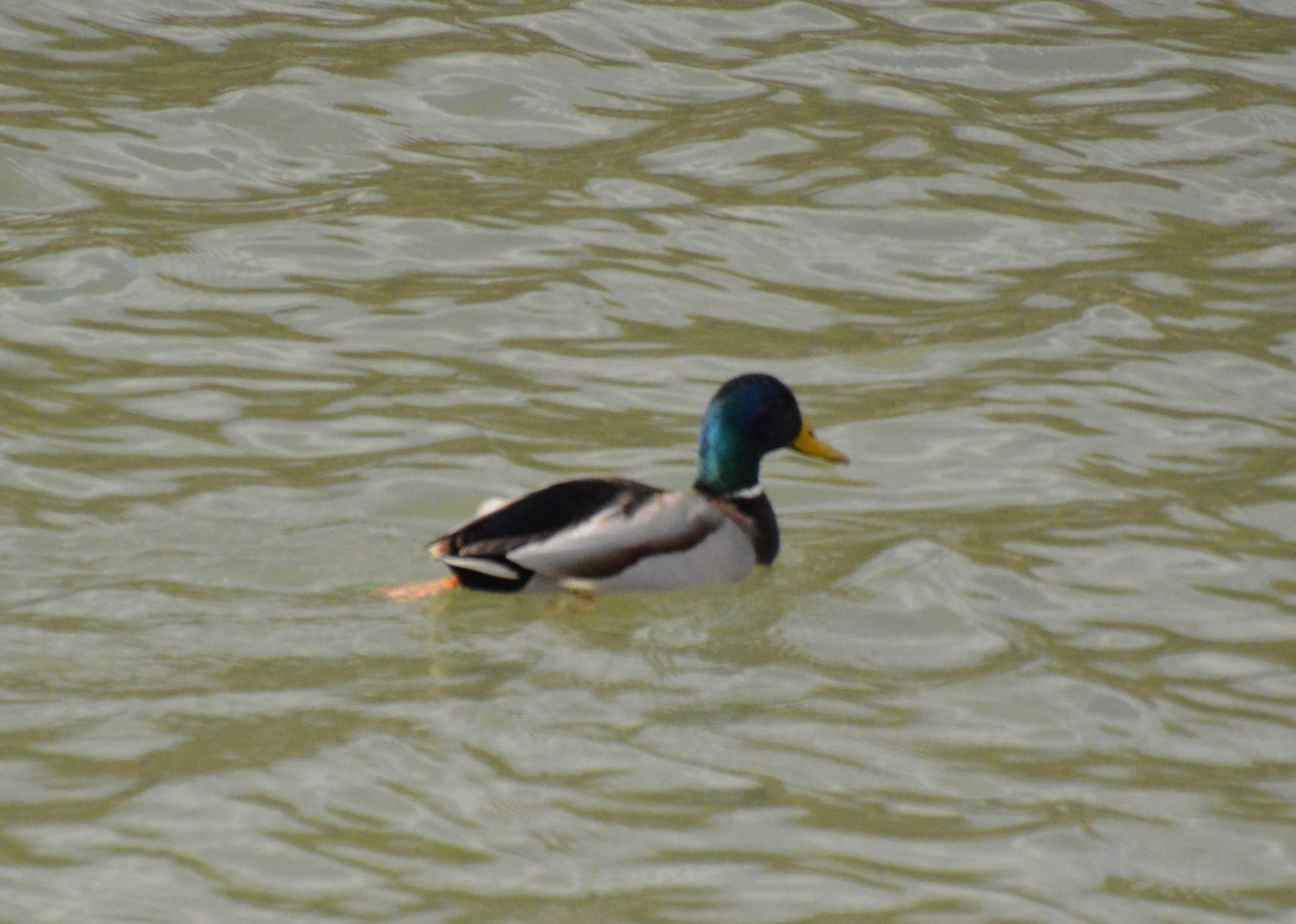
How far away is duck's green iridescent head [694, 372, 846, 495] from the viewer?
862cm

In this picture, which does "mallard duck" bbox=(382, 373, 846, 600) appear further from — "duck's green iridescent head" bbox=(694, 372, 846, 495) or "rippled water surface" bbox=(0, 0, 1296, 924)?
"rippled water surface" bbox=(0, 0, 1296, 924)

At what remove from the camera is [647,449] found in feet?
30.6

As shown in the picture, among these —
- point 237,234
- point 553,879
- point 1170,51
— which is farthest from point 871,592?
point 1170,51

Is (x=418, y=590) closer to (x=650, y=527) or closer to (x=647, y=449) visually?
(x=650, y=527)

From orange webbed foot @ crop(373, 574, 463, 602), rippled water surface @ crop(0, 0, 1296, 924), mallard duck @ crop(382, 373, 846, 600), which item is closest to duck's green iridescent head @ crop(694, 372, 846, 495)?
mallard duck @ crop(382, 373, 846, 600)

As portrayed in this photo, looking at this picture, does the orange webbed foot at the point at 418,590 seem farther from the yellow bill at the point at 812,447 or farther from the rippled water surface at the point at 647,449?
the yellow bill at the point at 812,447

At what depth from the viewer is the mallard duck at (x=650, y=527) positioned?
7730mm

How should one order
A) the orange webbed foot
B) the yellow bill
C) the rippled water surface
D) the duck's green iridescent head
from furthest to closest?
the yellow bill, the duck's green iridescent head, the orange webbed foot, the rippled water surface

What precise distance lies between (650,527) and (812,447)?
108 centimetres

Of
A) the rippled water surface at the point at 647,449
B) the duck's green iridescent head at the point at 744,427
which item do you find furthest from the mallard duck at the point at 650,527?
the rippled water surface at the point at 647,449

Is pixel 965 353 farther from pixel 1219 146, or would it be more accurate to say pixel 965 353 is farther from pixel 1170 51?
pixel 1170 51

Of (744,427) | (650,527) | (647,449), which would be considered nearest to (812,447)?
(744,427)

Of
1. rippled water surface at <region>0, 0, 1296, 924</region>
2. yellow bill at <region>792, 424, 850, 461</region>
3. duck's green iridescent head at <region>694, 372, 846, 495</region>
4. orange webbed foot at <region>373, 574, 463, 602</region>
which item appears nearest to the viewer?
rippled water surface at <region>0, 0, 1296, 924</region>

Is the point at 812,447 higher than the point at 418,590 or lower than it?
higher
